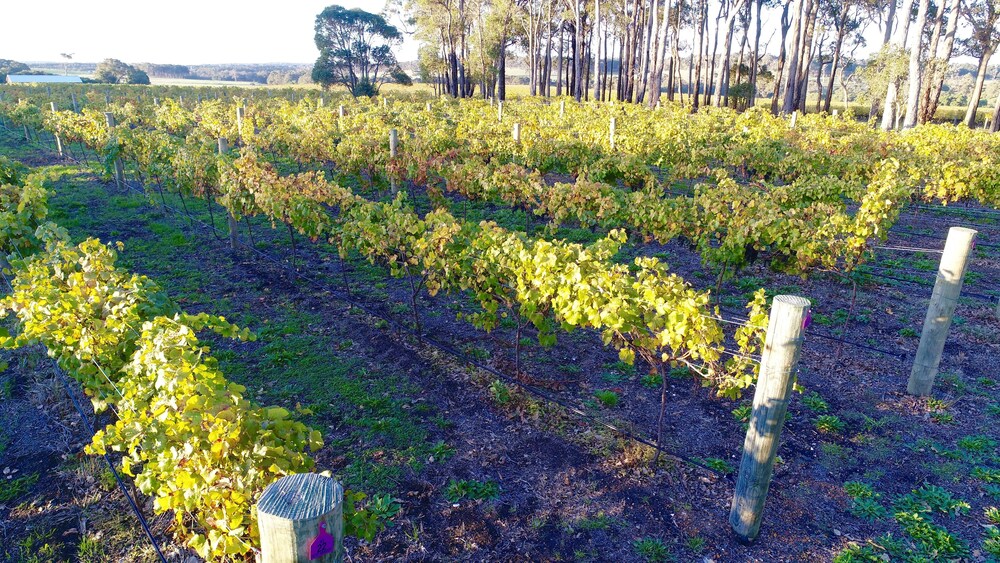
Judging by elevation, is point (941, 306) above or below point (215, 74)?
below

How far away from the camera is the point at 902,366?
6508 millimetres

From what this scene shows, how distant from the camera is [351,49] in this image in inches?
2111

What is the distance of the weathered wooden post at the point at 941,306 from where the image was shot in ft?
17.0

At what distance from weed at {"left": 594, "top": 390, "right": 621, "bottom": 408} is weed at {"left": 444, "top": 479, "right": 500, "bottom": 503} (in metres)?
1.58

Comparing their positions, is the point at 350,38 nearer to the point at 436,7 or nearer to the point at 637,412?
the point at 436,7

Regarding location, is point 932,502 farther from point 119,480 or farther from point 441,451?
point 119,480

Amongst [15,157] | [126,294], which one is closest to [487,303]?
[126,294]

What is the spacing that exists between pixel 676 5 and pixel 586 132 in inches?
1430

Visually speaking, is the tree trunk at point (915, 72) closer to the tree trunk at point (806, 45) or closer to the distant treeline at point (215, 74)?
the tree trunk at point (806, 45)

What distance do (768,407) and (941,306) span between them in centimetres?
293

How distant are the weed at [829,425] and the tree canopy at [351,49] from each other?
4704 cm

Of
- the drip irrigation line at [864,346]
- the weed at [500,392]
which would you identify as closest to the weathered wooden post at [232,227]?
the weed at [500,392]

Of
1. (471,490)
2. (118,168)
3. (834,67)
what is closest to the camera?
(471,490)

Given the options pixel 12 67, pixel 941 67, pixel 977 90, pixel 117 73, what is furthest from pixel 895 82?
pixel 12 67
